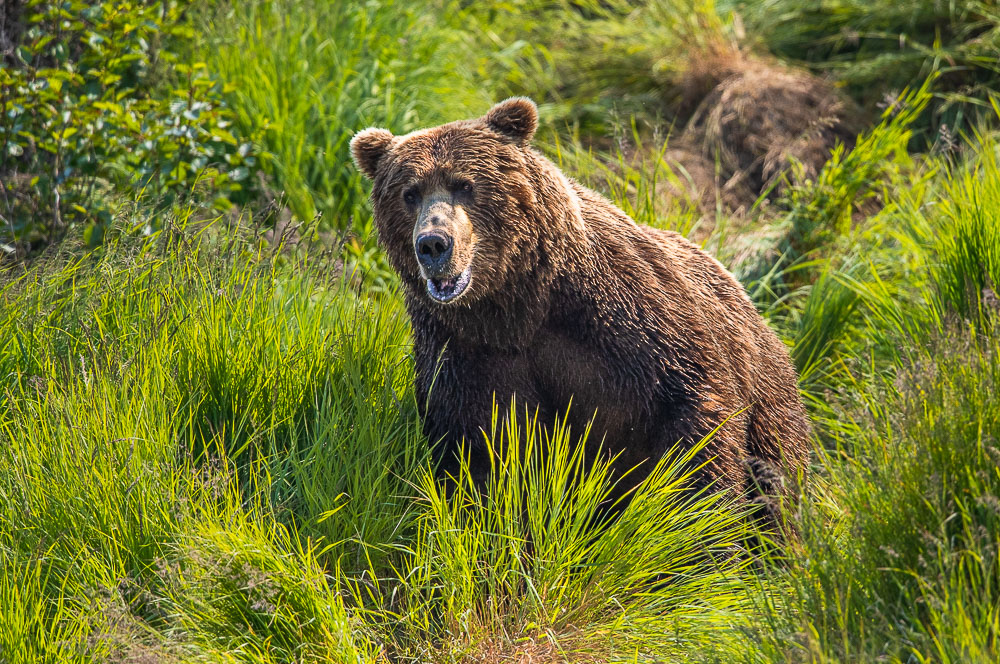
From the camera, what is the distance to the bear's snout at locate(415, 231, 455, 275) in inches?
155

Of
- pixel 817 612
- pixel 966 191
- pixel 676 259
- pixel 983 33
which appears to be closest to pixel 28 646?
pixel 817 612

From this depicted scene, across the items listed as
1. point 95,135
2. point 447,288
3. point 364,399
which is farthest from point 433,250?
point 95,135

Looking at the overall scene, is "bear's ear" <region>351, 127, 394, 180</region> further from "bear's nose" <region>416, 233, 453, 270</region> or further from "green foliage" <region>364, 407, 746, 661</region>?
"green foliage" <region>364, 407, 746, 661</region>

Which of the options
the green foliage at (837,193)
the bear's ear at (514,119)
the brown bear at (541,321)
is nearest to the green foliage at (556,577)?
the brown bear at (541,321)

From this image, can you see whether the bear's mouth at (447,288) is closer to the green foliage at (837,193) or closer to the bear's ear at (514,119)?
the bear's ear at (514,119)

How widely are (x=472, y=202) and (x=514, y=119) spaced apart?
417mm

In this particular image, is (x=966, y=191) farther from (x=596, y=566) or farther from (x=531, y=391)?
(x=596, y=566)

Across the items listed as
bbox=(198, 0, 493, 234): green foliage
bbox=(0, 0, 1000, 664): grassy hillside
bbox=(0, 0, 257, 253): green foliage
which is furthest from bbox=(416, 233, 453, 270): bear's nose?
bbox=(198, 0, 493, 234): green foliage

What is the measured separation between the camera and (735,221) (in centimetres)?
713

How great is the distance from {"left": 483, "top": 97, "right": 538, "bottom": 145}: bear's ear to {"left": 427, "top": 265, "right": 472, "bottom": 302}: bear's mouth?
660 mm

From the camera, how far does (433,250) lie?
398 cm

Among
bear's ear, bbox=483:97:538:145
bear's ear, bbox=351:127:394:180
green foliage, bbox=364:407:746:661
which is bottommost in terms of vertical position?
green foliage, bbox=364:407:746:661

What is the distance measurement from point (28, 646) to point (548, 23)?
6956 millimetres

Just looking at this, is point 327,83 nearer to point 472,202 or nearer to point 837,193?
point 837,193
